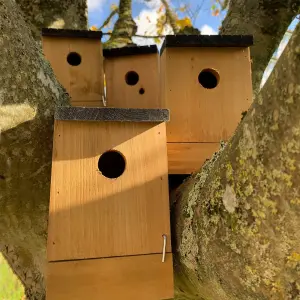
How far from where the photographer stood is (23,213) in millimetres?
1333

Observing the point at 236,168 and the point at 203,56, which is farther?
the point at 203,56

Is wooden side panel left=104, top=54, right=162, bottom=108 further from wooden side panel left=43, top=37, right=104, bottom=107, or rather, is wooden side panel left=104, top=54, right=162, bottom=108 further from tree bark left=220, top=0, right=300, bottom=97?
tree bark left=220, top=0, right=300, bottom=97

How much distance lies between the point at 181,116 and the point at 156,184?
494 mm

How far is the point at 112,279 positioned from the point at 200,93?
0.89 meters

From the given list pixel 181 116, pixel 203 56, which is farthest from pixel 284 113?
pixel 203 56

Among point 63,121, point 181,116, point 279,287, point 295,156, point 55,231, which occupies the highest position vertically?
point 181,116

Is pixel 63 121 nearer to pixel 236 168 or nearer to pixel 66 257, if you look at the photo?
pixel 66 257

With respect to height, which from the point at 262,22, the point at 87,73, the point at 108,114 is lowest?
the point at 108,114

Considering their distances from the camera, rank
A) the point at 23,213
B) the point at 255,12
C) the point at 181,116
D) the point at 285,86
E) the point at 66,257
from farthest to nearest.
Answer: the point at 255,12 → the point at 181,116 → the point at 23,213 → the point at 66,257 → the point at 285,86

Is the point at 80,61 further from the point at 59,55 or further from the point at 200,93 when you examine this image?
the point at 200,93

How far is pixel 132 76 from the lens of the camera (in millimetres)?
2357

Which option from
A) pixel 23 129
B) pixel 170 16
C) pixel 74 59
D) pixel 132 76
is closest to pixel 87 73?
pixel 74 59

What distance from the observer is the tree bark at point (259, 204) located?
0.71 m

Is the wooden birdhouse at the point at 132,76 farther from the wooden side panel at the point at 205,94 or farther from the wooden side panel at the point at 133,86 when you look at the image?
the wooden side panel at the point at 205,94
